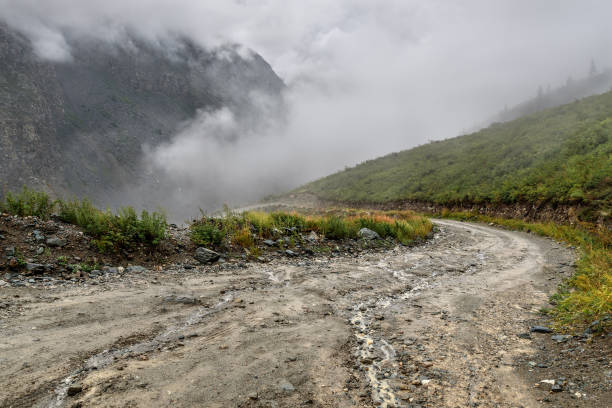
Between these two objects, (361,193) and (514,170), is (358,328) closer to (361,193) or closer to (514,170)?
(514,170)

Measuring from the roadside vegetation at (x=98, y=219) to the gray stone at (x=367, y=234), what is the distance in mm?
8344

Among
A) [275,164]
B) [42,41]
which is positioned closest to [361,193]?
[42,41]

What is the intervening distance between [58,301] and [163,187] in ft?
188

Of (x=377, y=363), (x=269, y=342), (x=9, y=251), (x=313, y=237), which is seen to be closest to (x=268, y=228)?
(x=313, y=237)

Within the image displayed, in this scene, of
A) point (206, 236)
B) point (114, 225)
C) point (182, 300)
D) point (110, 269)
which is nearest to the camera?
point (182, 300)

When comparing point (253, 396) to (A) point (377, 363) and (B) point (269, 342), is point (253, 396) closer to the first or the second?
(B) point (269, 342)

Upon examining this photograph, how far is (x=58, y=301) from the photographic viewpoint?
5129 millimetres

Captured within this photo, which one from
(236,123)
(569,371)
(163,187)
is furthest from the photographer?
(236,123)

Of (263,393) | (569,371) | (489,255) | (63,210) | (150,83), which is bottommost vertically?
(489,255)

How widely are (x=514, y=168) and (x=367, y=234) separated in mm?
25328

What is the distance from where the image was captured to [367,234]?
44.4 feet

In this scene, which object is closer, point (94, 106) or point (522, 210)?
point (522, 210)

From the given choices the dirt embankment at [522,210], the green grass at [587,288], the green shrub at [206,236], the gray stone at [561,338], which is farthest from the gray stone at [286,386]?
the dirt embankment at [522,210]

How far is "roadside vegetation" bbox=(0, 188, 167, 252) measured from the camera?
26.0 feet
